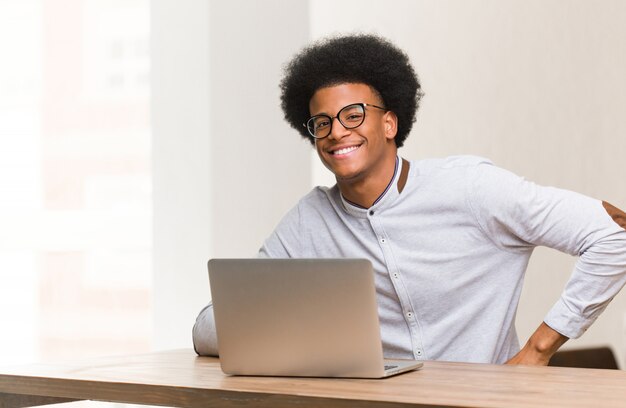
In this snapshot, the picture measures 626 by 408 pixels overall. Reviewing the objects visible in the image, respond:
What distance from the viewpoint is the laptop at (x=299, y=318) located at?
5.21ft

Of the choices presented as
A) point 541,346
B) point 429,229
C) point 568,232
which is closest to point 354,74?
point 429,229

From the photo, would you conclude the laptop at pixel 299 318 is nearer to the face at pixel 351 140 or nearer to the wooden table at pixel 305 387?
the wooden table at pixel 305 387

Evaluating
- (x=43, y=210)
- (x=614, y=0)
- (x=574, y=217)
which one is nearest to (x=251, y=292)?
(x=574, y=217)

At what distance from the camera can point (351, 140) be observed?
7.31ft

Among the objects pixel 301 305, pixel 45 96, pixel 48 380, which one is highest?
pixel 45 96

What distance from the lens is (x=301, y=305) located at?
64.3 inches

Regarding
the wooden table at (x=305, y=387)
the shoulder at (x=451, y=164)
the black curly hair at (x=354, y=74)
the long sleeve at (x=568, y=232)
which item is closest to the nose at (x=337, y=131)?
the black curly hair at (x=354, y=74)

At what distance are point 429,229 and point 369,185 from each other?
0.17 metres

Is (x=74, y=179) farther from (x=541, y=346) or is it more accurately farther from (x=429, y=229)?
(x=541, y=346)

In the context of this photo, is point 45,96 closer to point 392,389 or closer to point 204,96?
point 204,96

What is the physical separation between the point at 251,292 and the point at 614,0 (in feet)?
9.94

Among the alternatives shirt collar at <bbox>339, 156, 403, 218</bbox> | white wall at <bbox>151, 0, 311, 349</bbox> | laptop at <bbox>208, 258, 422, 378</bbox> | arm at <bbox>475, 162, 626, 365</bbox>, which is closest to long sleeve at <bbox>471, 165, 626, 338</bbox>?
arm at <bbox>475, 162, 626, 365</bbox>

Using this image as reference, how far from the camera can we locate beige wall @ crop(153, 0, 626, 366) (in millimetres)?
3289

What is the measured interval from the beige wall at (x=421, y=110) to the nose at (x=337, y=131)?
1.16 metres
